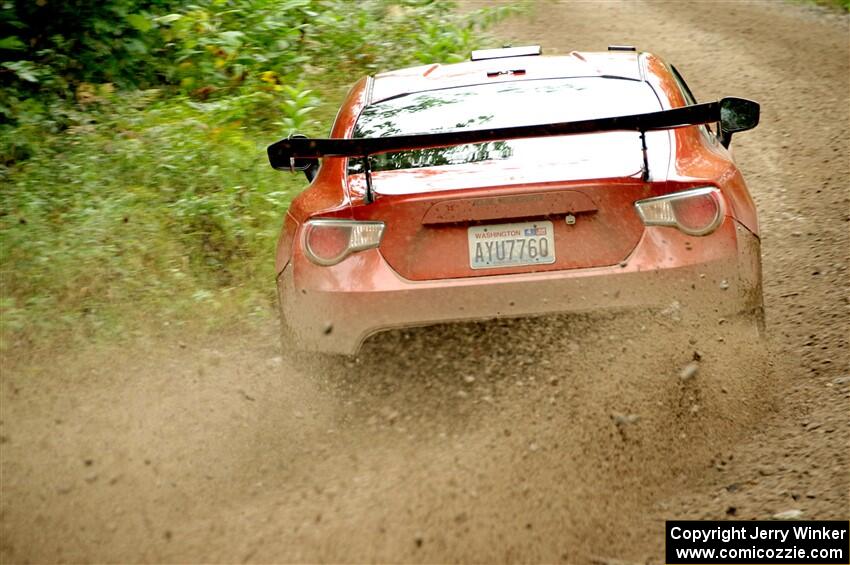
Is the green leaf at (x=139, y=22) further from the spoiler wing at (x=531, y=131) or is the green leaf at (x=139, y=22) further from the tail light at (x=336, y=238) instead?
the spoiler wing at (x=531, y=131)

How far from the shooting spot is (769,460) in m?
3.86

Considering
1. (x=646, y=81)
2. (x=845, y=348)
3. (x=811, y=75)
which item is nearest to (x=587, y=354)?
(x=646, y=81)

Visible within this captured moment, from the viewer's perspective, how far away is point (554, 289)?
382 centimetres

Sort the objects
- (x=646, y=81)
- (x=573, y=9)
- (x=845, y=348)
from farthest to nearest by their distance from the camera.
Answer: (x=573, y=9), (x=845, y=348), (x=646, y=81)

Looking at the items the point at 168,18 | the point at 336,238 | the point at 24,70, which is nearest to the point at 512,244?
the point at 336,238

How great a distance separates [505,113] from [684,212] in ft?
3.36

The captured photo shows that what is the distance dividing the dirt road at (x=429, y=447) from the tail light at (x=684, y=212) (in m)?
0.36

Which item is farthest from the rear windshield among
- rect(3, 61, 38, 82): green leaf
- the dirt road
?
rect(3, 61, 38, 82): green leaf

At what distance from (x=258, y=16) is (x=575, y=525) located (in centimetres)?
779

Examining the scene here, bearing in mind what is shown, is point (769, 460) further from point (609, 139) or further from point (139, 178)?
point (139, 178)

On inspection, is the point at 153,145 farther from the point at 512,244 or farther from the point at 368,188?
the point at 512,244

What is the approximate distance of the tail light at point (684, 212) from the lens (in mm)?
3842

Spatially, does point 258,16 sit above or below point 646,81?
below

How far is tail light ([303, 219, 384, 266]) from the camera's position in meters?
3.97
